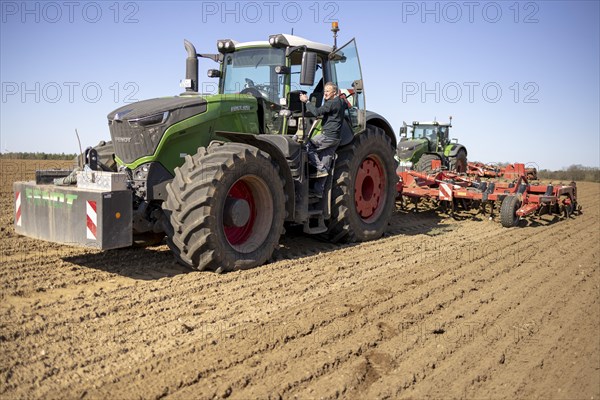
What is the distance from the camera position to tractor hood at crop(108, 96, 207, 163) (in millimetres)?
5543

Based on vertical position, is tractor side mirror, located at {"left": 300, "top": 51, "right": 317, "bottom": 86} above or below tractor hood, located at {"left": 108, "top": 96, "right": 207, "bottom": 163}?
above

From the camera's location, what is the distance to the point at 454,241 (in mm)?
7988

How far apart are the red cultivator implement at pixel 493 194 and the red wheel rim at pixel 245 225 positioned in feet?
15.5

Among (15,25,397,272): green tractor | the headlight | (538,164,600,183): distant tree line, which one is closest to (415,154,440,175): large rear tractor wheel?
(15,25,397,272): green tractor

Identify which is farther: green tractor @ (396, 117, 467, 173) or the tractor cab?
green tractor @ (396, 117, 467, 173)

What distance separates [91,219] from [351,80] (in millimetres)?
4264

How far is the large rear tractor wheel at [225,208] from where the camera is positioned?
507 centimetres

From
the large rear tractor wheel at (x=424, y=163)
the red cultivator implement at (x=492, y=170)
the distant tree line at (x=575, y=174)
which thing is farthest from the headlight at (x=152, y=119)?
the distant tree line at (x=575, y=174)

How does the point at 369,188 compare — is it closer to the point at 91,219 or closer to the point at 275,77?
the point at 275,77

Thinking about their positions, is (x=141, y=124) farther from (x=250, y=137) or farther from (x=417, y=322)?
(x=417, y=322)

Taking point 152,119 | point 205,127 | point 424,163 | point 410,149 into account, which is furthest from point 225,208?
point 410,149

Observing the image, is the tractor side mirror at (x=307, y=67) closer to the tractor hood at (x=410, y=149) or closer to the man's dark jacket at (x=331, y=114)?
the man's dark jacket at (x=331, y=114)

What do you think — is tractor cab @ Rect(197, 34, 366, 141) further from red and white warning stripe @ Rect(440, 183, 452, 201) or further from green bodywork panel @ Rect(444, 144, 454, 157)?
green bodywork panel @ Rect(444, 144, 454, 157)

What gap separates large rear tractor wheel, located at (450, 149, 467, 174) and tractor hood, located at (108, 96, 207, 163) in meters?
14.8
